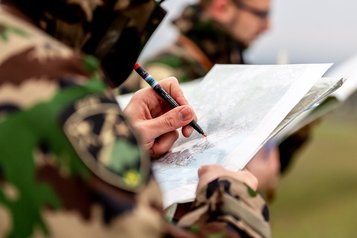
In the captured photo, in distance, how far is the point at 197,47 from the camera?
2279 millimetres

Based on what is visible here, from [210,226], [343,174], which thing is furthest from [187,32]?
[210,226]

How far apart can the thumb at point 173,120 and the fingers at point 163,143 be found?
0.04 feet

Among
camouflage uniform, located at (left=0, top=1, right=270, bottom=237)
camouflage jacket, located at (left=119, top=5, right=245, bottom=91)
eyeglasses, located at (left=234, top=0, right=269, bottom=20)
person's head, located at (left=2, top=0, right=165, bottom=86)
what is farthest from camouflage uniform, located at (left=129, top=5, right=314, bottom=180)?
camouflage uniform, located at (left=0, top=1, right=270, bottom=237)

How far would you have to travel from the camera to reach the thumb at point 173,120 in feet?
3.10

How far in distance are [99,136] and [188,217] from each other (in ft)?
0.58

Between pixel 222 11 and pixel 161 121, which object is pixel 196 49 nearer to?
pixel 222 11

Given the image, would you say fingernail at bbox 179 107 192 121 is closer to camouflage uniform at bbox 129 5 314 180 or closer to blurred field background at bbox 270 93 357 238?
camouflage uniform at bbox 129 5 314 180

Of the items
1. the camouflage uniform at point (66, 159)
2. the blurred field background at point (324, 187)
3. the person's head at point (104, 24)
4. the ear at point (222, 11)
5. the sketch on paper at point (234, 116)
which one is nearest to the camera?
the camouflage uniform at point (66, 159)

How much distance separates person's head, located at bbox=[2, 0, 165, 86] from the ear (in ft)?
5.06

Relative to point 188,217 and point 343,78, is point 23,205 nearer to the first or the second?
point 188,217

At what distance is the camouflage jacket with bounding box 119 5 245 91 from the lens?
221 centimetres

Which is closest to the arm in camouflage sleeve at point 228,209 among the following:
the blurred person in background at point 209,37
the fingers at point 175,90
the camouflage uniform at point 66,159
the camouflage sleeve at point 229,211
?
the camouflage sleeve at point 229,211

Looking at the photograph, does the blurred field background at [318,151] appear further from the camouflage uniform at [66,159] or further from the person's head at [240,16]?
the camouflage uniform at [66,159]

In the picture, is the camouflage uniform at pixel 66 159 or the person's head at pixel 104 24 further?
the person's head at pixel 104 24
